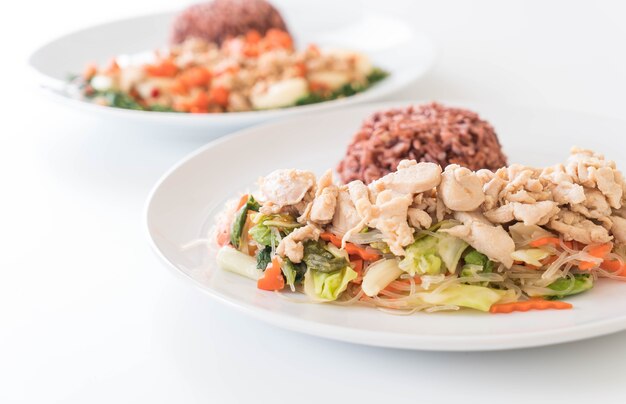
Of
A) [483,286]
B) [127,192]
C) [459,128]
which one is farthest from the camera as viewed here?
[127,192]

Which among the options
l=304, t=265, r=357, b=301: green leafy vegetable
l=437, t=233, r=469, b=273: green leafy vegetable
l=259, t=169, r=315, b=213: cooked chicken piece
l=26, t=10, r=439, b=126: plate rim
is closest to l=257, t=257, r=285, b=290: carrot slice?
l=304, t=265, r=357, b=301: green leafy vegetable

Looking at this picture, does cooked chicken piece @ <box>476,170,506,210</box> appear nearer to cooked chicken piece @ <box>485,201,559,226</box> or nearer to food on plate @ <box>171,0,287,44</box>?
cooked chicken piece @ <box>485,201,559,226</box>

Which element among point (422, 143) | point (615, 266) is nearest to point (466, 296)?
point (615, 266)

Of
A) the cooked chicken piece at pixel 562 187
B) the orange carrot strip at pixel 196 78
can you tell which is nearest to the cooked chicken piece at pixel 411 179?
the cooked chicken piece at pixel 562 187

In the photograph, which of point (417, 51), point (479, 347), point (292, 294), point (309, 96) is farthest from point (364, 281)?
point (417, 51)

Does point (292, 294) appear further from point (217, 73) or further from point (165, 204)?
point (217, 73)

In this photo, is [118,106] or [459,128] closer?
[459,128]

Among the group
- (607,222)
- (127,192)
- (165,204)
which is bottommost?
(127,192)
